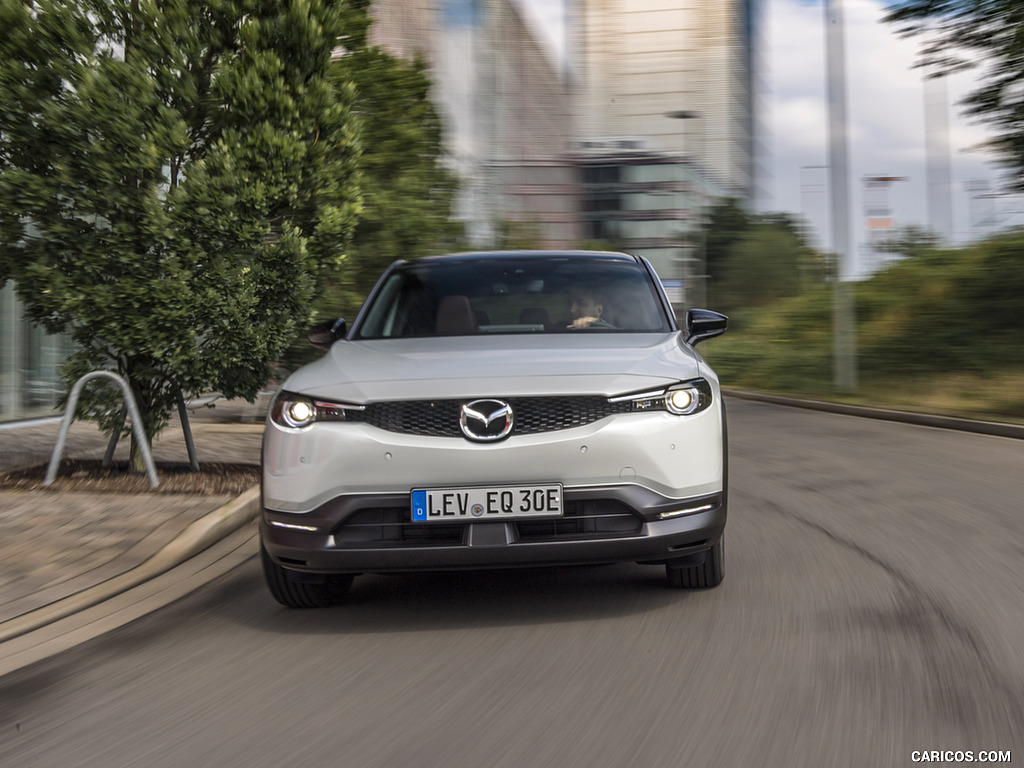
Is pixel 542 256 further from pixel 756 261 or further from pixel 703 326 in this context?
pixel 756 261

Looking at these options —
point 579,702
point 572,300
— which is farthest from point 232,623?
point 572,300

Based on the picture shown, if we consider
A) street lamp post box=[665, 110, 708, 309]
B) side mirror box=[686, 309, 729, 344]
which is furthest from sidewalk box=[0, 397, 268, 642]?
street lamp post box=[665, 110, 708, 309]

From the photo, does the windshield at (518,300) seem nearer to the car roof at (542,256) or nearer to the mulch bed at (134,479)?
the car roof at (542,256)

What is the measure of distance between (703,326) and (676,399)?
1228 mm

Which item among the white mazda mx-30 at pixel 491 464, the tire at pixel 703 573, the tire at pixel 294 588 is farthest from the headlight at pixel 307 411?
the tire at pixel 703 573

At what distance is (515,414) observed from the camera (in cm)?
451

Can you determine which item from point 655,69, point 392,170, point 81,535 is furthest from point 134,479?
point 655,69

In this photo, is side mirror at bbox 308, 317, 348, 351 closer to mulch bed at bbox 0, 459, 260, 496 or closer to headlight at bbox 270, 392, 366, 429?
headlight at bbox 270, 392, 366, 429

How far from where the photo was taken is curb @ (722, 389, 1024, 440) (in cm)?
1484

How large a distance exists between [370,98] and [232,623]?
10.4 meters

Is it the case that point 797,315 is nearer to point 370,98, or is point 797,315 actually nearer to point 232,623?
point 370,98

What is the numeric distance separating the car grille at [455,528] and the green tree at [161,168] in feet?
15.1

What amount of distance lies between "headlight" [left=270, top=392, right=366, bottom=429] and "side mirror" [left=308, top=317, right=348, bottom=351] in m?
1.18

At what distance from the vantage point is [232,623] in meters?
4.89
